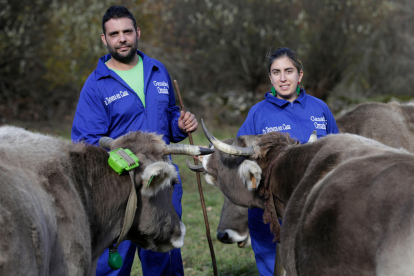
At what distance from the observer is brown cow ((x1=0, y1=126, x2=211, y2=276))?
2.36m

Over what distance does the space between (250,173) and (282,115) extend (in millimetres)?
907

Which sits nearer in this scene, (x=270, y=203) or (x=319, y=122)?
(x=270, y=203)

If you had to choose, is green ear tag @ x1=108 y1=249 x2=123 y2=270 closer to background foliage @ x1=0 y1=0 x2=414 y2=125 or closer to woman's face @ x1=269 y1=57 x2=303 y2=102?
woman's face @ x1=269 y1=57 x2=303 y2=102

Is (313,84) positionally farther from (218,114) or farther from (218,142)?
(218,142)

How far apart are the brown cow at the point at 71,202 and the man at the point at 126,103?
75 cm

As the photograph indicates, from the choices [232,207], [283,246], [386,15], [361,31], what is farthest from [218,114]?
[283,246]

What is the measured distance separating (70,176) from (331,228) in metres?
1.86

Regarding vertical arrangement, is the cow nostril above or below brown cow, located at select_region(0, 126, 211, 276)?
below

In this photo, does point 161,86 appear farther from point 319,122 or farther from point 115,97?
point 319,122

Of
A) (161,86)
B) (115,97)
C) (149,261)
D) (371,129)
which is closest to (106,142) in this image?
(115,97)

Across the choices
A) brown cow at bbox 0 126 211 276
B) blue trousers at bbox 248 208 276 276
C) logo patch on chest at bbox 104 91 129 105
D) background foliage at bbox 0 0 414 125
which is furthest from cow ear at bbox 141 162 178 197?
background foliage at bbox 0 0 414 125

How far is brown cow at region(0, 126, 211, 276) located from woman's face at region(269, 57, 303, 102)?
1503 mm

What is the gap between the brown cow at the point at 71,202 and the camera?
2363 millimetres

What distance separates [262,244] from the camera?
15.4 ft
